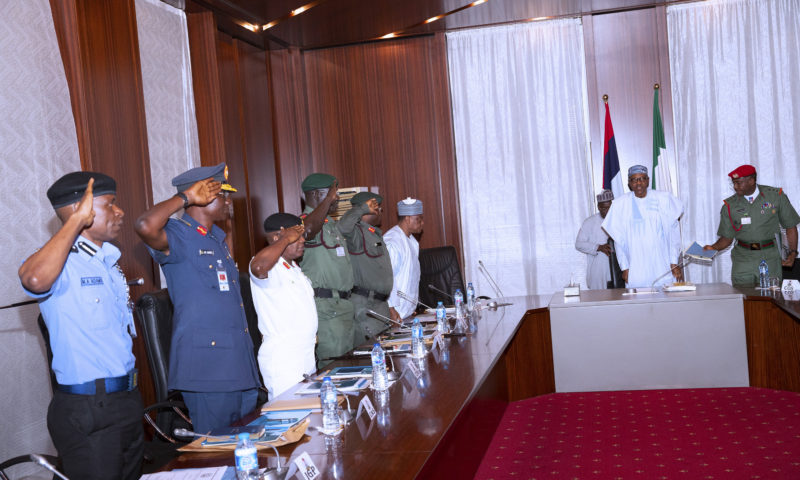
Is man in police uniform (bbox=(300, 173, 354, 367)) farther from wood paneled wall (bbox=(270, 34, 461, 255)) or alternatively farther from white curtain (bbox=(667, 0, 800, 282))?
white curtain (bbox=(667, 0, 800, 282))

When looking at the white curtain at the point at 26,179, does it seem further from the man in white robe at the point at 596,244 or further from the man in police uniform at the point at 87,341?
the man in white robe at the point at 596,244

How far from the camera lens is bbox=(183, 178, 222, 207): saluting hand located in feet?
8.75

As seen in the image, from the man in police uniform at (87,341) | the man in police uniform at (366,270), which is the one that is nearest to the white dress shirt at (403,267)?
the man in police uniform at (366,270)

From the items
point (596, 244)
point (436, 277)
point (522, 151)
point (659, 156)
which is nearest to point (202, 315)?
point (436, 277)

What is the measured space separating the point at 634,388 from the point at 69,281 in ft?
12.2

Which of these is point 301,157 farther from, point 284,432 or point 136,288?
point 284,432

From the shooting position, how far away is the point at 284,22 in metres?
5.98

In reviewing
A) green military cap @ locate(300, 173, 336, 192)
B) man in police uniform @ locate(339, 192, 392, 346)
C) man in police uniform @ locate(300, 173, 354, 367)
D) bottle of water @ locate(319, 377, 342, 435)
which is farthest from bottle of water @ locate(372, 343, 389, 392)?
Answer: green military cap @ locate(300, 173, 336, 192)

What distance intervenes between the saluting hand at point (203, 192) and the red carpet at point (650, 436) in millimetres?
1788

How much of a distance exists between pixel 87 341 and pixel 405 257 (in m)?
3.13

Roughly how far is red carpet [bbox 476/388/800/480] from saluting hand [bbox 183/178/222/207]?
5.86 feet

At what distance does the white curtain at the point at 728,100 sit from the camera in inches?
254

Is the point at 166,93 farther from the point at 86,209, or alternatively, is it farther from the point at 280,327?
the point at 86,209

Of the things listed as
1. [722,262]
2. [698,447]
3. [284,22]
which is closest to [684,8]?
[722,262]
